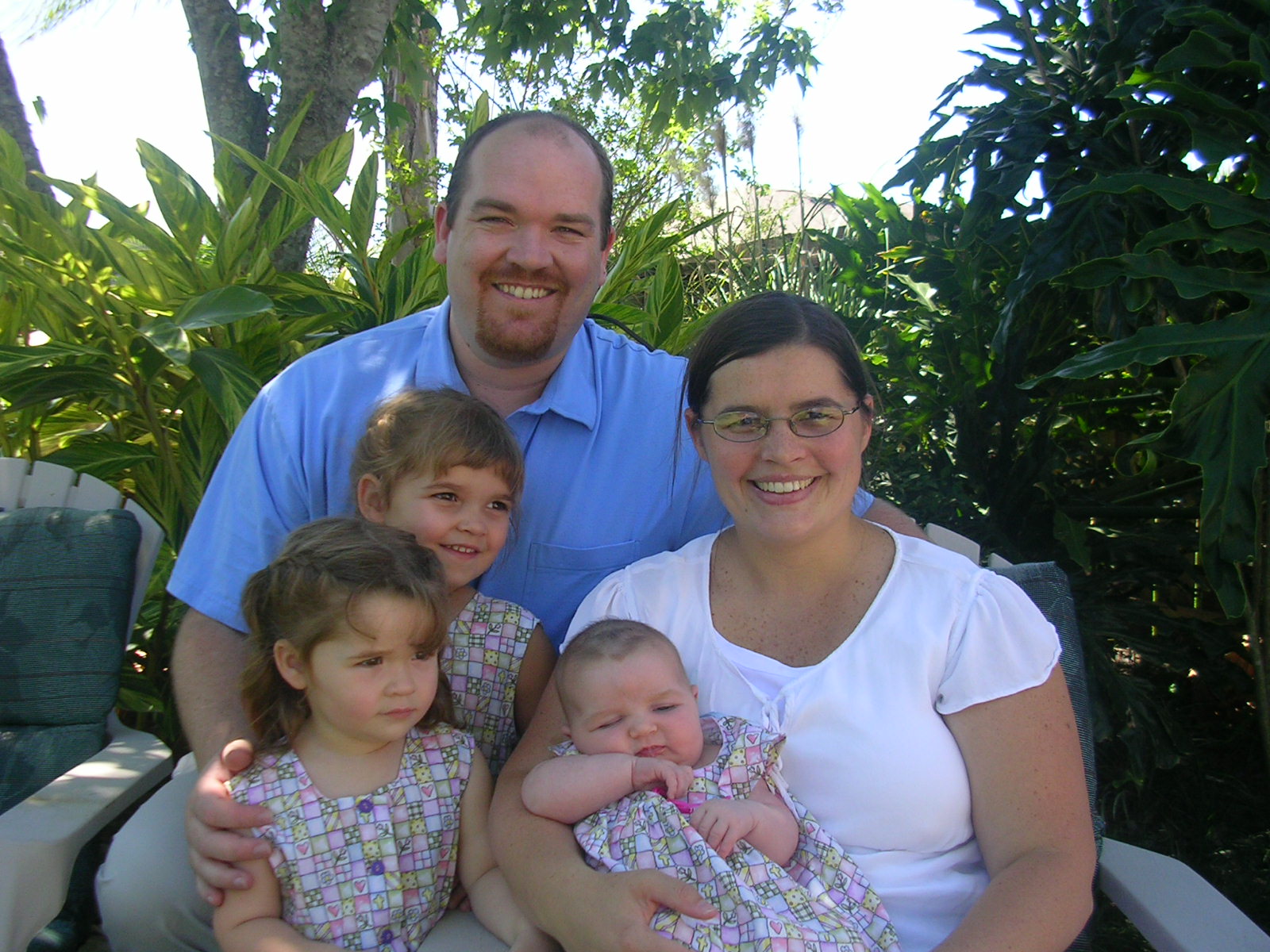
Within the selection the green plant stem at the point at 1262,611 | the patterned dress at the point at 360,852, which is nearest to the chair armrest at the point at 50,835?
the patterned dress at the point at 360,852

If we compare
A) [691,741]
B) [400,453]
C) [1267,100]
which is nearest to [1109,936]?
[691,741]

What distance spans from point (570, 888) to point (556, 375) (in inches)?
49.8

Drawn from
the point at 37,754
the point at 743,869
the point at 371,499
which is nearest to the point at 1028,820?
the point at 743,869

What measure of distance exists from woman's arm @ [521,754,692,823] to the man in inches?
24.5

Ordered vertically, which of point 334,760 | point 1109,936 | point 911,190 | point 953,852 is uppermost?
point 911,190

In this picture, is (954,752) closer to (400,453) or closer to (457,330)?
(400,453)

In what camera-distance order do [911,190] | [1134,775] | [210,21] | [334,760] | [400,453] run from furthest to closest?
[210,21]
[911,190]
[1134,775]
[400,453]
[334,760]

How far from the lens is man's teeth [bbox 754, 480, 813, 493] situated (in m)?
1.85

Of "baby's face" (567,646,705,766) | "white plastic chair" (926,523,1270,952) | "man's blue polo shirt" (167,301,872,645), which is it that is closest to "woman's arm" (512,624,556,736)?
"man's blue polo shirt" (167,301,872,645)

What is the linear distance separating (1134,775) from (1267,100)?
1991 millimetres

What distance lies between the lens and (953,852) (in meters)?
1.75

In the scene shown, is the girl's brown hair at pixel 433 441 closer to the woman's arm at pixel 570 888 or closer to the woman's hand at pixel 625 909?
the woman's arm at pixel 570 888

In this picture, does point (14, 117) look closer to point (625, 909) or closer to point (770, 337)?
point (770, 337)

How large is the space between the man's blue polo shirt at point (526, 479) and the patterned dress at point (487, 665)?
0.19 m
